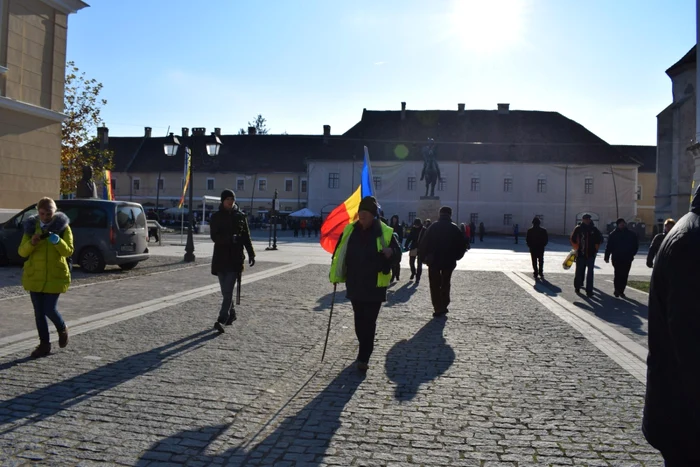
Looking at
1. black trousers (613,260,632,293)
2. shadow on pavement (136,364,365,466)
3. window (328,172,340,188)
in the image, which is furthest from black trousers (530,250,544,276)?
window (328,172,340,188)

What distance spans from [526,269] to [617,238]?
316 inches

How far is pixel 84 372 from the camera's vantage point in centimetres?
628

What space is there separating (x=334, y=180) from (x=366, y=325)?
225ft

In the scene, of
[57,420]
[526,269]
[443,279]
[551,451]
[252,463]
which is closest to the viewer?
[252,463]

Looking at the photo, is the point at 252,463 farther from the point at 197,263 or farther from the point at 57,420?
the point at 197,263

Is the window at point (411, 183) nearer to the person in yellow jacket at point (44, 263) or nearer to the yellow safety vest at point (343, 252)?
the yellow safety vest at point (343, 252)

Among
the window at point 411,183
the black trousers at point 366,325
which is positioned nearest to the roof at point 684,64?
the window at point 411,183

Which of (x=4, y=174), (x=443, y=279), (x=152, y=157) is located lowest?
(x=443, y=279)

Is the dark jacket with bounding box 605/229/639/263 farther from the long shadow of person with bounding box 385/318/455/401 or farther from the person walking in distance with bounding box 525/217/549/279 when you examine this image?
the long shadow of person with bounding box 385/318/455/401

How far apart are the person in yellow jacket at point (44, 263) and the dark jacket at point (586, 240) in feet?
36.4

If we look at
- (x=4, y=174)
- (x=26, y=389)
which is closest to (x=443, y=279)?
(x=26, y=389)

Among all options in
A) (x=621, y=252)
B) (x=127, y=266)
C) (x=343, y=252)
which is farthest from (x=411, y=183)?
(x=343, y=252)

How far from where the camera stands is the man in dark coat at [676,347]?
2141 mm

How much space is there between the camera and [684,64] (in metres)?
49.6
